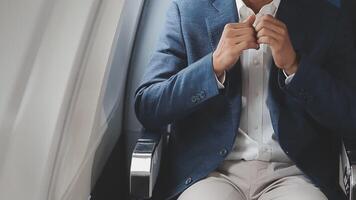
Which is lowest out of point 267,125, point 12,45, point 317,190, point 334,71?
point 317,190

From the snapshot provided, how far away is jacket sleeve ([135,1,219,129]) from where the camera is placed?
4.05 ft

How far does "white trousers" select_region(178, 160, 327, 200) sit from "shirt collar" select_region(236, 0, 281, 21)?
13.9 inches

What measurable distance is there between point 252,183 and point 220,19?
395 mm

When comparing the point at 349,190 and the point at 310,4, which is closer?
the point at 349,190

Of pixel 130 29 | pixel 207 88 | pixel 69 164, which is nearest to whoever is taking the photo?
pixel 69 164

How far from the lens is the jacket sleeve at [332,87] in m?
1.21

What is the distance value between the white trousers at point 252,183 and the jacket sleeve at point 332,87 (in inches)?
5.7

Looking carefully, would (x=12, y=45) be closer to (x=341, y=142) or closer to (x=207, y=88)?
(x=207, y=88)

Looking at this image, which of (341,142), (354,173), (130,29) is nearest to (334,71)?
(341,142)

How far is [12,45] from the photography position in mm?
800

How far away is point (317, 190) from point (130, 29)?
70 cm

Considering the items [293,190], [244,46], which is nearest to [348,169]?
[293,190]

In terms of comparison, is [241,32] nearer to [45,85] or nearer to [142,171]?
[142,171]

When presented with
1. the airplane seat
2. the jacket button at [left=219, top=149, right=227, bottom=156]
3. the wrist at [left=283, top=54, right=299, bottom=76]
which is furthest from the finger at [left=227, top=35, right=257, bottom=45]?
the airplane seat
